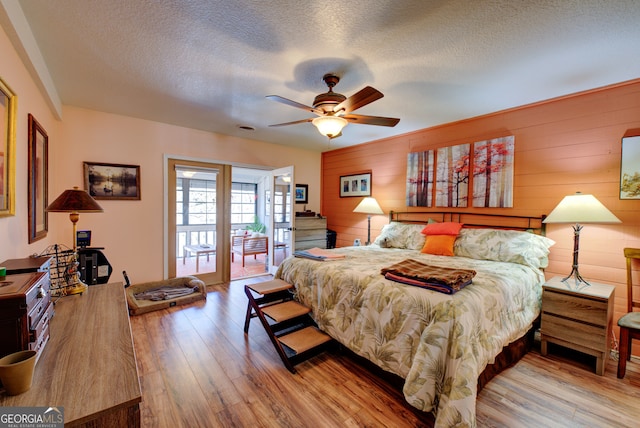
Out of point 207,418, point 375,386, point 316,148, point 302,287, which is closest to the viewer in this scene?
point 207,418

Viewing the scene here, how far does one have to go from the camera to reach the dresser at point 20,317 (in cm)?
92

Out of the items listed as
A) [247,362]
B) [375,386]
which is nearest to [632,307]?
[375,386]

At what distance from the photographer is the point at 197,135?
164 inches

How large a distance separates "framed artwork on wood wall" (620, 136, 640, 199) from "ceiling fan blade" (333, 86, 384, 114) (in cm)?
238

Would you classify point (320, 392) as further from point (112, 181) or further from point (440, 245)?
point (112, 181)

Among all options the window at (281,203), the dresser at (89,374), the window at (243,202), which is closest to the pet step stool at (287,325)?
the dresser at (89,374)

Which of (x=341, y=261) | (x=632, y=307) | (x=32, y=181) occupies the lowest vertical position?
(x=632, y=307)

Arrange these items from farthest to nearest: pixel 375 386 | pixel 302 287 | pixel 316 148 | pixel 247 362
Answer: pixel 316 148 < pixel 302 287 < pixel 247 362 < pixel 375 386

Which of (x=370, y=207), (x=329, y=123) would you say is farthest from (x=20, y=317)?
(x=370, y=207)

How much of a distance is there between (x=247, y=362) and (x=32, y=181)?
225 cm

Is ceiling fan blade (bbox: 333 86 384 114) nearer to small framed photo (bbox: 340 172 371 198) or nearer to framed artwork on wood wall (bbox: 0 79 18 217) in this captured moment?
framed artwork on wood wall (bbox: 0 79 18 217)

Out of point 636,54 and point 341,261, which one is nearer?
point 636,54

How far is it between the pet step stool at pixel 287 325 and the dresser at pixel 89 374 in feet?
4.02

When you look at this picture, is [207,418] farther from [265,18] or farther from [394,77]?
[394,77]
